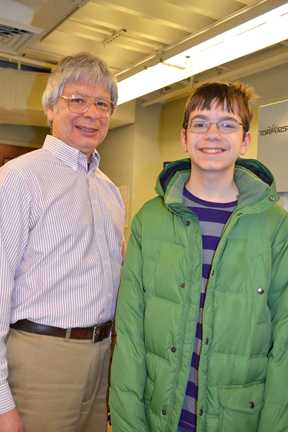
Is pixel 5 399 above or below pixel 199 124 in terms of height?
below

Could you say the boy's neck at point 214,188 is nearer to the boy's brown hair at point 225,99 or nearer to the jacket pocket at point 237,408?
the boy's brown hair at point 225,99

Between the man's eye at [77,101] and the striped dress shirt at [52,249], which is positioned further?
the man's eye at [77,101]

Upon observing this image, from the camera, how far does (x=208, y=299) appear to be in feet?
4.33

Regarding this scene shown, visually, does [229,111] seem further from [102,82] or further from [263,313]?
[263,313]

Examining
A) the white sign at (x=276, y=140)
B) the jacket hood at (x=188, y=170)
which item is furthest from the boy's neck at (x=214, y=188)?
the white sign at (x=276, y=140)

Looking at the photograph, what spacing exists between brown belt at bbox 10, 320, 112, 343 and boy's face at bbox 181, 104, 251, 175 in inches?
29.7

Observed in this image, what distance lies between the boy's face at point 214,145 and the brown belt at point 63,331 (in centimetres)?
75

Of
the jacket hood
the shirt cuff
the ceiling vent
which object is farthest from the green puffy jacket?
the ceiling vent

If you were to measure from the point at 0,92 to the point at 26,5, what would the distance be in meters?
1.75

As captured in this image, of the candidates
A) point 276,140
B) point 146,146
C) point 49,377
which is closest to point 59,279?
point 49,377

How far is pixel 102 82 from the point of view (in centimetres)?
177

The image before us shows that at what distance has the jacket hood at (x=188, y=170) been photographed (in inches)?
62.6

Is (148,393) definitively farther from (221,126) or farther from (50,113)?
(50,113)

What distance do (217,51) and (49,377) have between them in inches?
110
